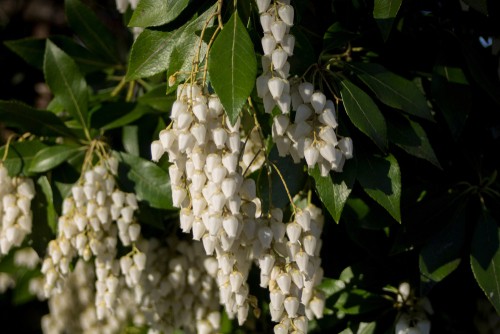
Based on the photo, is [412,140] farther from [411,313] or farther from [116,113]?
[116,113]

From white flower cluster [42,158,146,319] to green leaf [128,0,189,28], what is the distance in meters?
0.46

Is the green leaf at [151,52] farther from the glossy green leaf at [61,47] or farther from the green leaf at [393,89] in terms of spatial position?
the glossy green leaf at [61,47]

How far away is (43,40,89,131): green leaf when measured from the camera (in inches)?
89.7

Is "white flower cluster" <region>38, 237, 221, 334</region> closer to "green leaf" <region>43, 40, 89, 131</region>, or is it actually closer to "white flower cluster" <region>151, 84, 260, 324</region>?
"green leaf" <region>43, 40, 89, 131</region>

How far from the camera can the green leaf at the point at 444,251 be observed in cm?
198

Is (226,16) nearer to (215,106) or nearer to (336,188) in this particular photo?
(215,106)

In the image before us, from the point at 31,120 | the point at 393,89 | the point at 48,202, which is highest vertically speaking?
the point at 393,89

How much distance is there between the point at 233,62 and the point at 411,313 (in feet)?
3.24

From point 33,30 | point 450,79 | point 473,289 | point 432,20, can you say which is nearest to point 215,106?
point 450,79

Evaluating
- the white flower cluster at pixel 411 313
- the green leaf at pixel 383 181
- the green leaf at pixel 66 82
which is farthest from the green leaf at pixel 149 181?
the white flower cluster at pixel 411 313

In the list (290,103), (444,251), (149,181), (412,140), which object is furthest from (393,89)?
(149,181)

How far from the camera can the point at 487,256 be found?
1.98 m

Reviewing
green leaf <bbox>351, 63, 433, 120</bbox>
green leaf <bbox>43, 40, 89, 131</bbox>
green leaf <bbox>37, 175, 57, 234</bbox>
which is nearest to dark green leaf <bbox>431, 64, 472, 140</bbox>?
green leaf <bbox>351, 63, 433, 120</bbox>

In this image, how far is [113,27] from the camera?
387 cm
